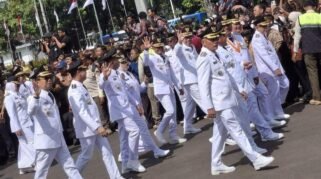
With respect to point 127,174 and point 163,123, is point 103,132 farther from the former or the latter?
point 163,123

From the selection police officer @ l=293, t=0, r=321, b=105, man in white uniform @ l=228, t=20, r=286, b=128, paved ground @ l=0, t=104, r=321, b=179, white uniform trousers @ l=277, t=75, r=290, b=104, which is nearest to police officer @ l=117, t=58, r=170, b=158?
paved ground @ l=0, t=104, r=321, b=179

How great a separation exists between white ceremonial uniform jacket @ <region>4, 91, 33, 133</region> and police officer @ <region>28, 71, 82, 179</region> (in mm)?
3433

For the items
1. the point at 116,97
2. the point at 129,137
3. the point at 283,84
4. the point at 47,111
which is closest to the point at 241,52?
the point at 283,84

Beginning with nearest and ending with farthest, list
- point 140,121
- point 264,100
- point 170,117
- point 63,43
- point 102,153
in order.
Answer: point 102,153
point 140,121
point 264,100
point 170,117
point 63,43

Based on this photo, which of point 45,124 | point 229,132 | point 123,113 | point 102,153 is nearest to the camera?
point 229,132

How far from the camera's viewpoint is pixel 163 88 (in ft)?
34.6

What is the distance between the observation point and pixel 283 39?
37.7 ft

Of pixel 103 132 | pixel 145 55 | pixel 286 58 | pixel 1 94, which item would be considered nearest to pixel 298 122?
pixel 286 58

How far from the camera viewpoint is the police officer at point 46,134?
7.53 m

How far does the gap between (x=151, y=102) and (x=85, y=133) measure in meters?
5.32

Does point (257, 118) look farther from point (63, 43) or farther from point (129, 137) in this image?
point (63, 43)

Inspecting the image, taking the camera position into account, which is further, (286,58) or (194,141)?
(286,58)

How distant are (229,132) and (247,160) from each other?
831 millimetres

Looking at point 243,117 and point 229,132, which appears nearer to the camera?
point 229,132
